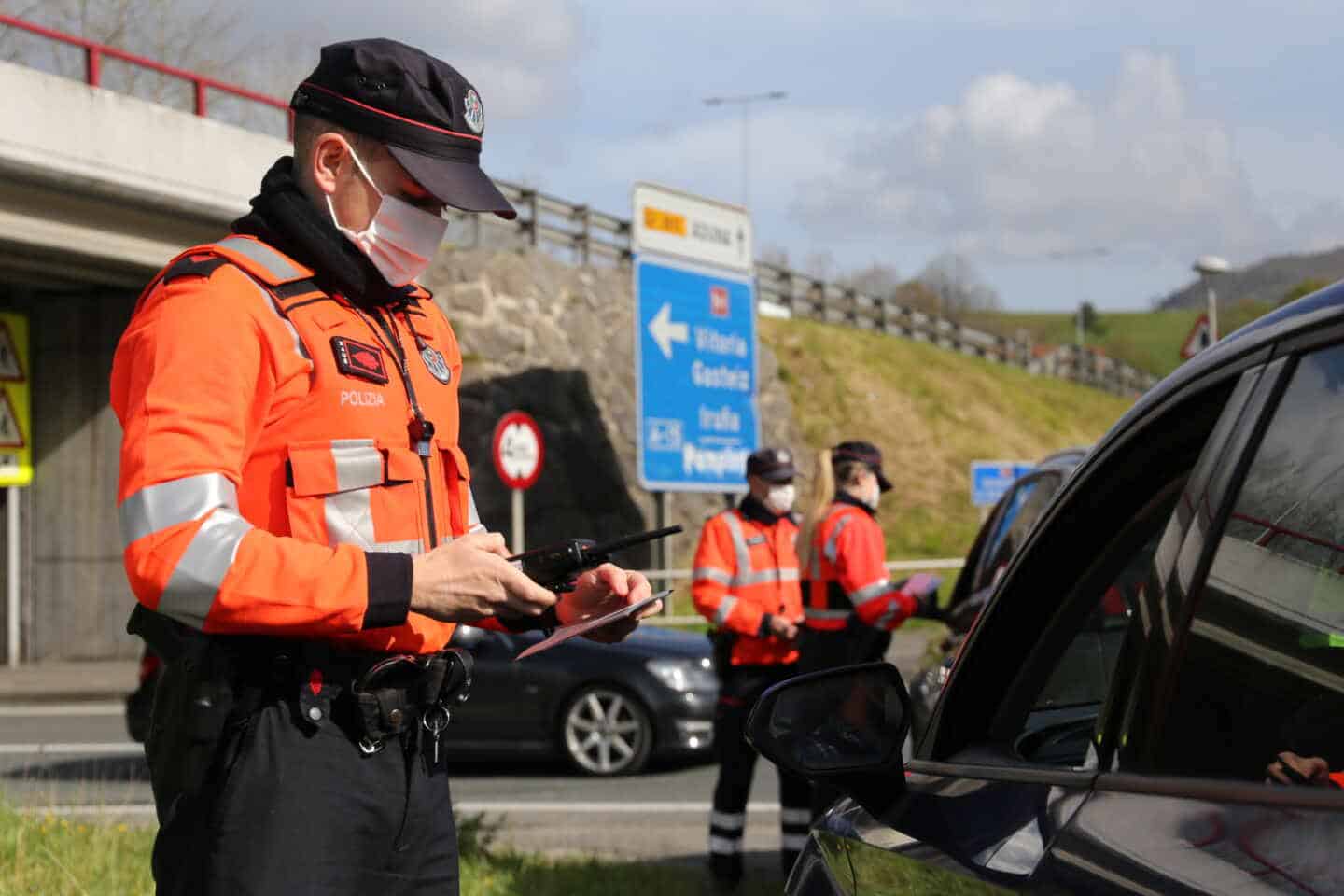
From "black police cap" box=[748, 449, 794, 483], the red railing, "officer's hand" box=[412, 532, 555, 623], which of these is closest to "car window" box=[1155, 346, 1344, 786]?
"officer's hand" box=[412, 532, 555, 623]

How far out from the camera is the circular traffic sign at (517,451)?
18391 millimetres

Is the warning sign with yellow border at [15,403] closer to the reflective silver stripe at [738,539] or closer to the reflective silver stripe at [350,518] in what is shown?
the reflective silver stripe at [738,539]

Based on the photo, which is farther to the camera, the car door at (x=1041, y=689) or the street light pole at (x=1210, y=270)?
the street light pole at (x=1210, y=270)

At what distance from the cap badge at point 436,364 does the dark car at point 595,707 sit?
28.6ft

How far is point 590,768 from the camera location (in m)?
11.9

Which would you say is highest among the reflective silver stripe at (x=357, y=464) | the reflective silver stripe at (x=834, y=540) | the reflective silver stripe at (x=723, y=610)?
the reflective silver stripe at (x=357, y=464)

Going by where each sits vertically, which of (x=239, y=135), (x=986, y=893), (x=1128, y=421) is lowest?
(x=986, y=893)

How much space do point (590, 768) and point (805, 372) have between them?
948 inches

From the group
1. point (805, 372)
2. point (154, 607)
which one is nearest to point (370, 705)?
point (154, 607)

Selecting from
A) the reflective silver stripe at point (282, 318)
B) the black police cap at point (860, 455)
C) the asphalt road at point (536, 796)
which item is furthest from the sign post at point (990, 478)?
the reflective silver stripe at point (282, 318)

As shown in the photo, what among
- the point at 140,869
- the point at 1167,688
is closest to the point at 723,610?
the point at 140,869

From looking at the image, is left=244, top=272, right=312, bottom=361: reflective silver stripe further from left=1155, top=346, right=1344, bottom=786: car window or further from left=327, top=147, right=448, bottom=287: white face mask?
left=1155, top=346, right=1344, bottom=786: car window

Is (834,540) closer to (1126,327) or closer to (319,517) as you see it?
(319,517)

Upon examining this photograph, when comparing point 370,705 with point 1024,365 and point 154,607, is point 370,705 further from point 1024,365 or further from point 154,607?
point 1024,365
